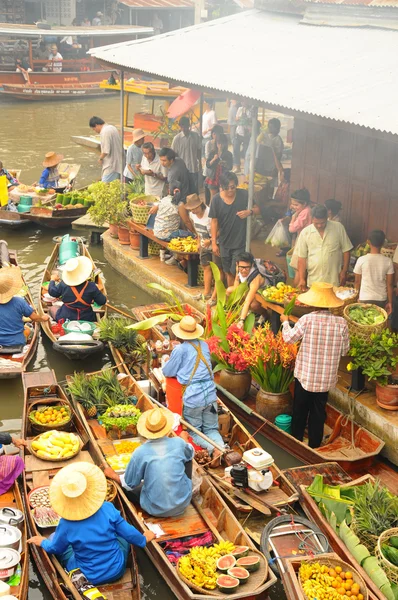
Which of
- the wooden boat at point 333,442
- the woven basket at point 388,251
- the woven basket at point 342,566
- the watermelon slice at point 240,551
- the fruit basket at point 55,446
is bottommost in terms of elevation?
the wooden boat at point 333,442

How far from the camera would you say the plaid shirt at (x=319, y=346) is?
334 inches

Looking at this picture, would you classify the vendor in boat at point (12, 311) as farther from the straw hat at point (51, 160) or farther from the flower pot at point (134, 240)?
the straw hat at point (51, 160)

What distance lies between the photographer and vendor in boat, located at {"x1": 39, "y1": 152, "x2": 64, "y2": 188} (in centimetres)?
1777

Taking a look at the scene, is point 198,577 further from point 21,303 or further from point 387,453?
point 21,303

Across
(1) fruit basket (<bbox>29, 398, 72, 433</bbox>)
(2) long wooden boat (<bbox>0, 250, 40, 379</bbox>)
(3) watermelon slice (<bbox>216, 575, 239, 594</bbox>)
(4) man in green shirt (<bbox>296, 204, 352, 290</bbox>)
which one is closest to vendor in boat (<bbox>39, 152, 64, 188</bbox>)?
(2) long wooden boat (<bbox>0, 250, 40, 379</bbox>)

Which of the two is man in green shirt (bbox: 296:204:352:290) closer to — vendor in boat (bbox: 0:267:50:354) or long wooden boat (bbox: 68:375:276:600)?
long wooden boat (bbox: 68:375:276:600)

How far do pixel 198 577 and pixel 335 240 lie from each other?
17.0ft

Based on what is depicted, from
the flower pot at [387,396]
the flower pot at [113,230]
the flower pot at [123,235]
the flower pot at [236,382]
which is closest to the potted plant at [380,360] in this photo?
the flower pot at [387,396]

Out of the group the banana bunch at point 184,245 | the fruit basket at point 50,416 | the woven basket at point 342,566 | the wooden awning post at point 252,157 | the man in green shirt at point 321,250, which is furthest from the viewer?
the banana bunch at point 184,245

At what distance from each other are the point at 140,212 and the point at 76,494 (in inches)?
331

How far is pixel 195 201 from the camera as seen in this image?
12148 mm

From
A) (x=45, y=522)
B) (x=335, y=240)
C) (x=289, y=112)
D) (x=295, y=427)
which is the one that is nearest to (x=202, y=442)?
(x=295, y=427)

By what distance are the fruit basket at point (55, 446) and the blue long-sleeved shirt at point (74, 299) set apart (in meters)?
3.12

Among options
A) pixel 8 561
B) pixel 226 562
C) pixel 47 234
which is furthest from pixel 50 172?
pixel 226 562
